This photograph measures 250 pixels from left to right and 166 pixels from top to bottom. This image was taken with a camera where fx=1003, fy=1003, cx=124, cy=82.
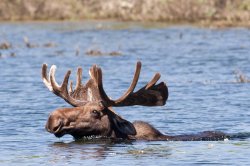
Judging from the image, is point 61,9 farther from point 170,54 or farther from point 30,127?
point 30,127

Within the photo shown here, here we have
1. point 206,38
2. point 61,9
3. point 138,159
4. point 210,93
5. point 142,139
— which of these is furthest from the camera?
point 61,9

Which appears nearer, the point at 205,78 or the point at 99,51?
the point at 205,78

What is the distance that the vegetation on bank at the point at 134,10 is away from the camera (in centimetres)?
4602

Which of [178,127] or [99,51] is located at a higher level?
[99,51]

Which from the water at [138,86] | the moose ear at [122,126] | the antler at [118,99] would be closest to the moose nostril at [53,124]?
the water at [138,86]

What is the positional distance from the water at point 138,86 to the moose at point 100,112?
0.21 metres

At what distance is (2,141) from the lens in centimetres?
1473

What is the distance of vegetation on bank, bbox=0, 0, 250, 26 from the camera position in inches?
1812

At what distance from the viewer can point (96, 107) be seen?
45.3ft

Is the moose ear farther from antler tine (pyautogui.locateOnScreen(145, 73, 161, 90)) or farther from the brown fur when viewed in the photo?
antler tine (pyautogui.locateOnScreen(145, 73, 161, 90))

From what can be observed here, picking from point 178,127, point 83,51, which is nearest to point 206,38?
point 83,51

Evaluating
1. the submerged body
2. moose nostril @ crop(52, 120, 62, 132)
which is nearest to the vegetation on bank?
the submerged body

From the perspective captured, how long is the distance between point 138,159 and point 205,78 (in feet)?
39.7

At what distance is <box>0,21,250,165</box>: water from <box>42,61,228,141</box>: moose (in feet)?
0.67
